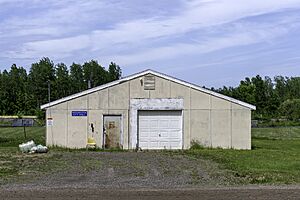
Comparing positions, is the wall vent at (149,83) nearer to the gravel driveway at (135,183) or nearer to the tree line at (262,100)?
the gravel driveway at (135,183)

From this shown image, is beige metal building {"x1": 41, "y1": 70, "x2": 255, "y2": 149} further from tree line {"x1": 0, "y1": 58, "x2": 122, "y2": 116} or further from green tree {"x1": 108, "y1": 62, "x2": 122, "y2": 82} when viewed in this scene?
green tree {"x1": 108, "y1": 62, "x2": 122, "y2": 82}

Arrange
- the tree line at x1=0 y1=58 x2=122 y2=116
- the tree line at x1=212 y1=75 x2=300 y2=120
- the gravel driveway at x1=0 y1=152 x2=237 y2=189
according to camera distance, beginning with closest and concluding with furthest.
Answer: the gravel driveway at x1=0 y1=152 x2=237 y2=189 < the tree line at x1=212 y1=75 x2=300 y2=120 < the tree line at x1=0 y1=58 x2=122 y2=116

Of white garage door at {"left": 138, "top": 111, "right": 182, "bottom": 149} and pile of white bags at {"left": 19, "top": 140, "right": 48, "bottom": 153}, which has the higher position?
white garage door at {"left": 138, "top": 111, "right": 182, "bottom": 149}

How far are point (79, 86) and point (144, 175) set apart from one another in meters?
82.8

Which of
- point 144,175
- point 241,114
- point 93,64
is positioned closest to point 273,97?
point 93,64

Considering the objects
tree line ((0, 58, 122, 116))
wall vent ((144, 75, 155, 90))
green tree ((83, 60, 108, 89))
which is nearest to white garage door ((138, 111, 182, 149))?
wall vent ((144, 75, 155, 90))

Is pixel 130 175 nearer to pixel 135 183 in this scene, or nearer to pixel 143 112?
pixel 135 183

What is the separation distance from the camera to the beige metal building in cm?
2995

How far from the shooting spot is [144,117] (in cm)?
3034

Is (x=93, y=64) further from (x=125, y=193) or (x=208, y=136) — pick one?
(x=125, y=193)

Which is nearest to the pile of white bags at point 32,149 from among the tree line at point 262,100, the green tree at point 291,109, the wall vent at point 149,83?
the wall vent at point 149,83

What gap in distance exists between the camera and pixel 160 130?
30266 millimetres

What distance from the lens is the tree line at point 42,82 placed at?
93.4 metres

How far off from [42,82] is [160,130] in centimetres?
6941
